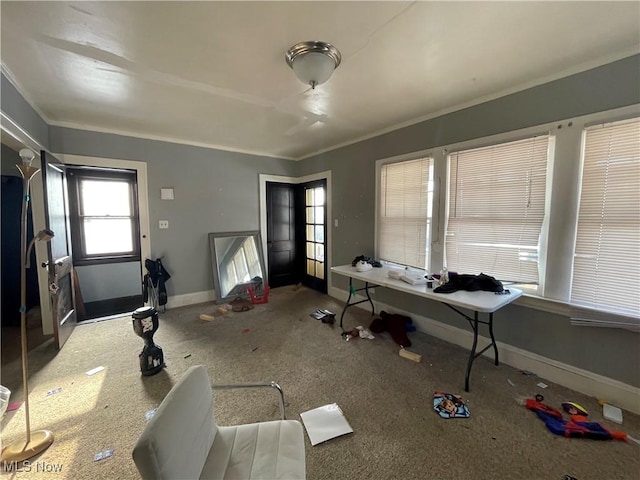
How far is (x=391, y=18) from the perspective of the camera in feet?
4.71

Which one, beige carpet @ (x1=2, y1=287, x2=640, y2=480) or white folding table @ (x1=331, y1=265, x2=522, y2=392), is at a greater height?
white folding table @ (x1=331, y1=265, x2=522, y2=392)

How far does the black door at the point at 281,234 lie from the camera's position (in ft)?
15.1

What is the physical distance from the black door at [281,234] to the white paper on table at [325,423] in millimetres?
3087

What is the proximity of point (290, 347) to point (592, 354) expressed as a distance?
2.49m

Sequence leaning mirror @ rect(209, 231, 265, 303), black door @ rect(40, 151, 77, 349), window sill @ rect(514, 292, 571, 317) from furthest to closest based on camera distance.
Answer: leaning mirror @ rect(209, 231, 265, 303), black door @ rect(40, 151, 77, 349), window sill @ rect(514, 292, 571, 317)

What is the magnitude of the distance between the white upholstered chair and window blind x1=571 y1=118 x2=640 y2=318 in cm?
236

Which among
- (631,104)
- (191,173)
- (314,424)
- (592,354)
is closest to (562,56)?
(631,104)

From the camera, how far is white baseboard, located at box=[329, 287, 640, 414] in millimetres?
1812

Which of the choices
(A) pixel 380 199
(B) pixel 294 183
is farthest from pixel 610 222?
(B) pixel 294 183

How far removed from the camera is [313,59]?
1.68m

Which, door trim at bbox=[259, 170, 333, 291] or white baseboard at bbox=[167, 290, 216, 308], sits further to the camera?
door trim at bbox=[259, 170, 333, 291]

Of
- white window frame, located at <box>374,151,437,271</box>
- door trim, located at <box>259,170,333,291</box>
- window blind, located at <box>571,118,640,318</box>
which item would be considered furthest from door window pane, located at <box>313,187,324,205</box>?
window blind, located at <box>571,118,640,318</box>

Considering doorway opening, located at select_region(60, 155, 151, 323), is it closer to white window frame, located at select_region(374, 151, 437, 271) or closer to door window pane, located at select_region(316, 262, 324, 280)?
door window pane, located at select_region(316, 262, 324, 280)

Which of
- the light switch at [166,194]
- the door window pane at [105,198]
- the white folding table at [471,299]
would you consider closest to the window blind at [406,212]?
the white folding table at [471,299]
